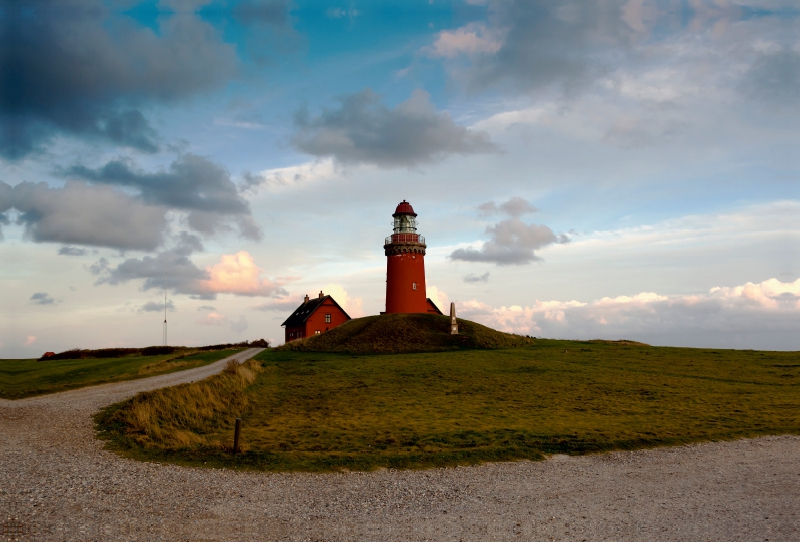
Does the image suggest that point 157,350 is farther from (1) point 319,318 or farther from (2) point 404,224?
(2) point 404,224

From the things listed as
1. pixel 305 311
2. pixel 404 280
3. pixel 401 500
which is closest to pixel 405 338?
pixel 404 280

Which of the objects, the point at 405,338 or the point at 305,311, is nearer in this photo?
the point at 405,338

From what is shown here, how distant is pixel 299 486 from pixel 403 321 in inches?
1753

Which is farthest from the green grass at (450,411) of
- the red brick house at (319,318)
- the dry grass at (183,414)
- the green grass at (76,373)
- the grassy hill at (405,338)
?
the red brick house at (319,318)

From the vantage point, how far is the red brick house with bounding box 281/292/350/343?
7194cm

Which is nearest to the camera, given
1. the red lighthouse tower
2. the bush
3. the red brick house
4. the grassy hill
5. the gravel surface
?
the gravel surface

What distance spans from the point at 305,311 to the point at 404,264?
20.6 m

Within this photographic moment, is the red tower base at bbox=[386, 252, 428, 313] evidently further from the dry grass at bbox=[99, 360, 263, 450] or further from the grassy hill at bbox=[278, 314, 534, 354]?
the dry grass at bbox=[99, 360, 263, 450]

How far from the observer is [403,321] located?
5812 cm

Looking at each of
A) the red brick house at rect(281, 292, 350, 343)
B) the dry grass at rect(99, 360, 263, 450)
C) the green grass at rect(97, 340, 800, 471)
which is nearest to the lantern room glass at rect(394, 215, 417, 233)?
the red brick house at rect(281, 292, 350, 343)

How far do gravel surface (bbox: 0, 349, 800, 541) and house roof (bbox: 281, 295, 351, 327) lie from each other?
182 ft

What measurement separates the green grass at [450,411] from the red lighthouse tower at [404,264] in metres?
19.2

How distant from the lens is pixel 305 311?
7731 cm

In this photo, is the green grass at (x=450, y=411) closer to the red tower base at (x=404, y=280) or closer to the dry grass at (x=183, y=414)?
the dry grass at (x=183, y=414)
